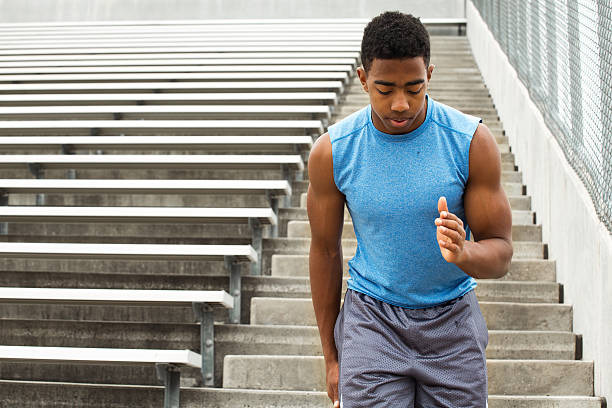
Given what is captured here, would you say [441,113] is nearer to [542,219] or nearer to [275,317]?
[275,317]

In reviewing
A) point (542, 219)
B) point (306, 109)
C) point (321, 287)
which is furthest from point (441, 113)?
point (306, 109)

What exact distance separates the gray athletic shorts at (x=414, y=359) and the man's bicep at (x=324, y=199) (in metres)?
0.17

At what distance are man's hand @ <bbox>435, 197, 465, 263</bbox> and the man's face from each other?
0.65 feet

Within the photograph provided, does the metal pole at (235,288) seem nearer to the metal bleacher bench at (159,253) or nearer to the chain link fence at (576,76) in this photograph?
the metal bleacher bench at (159,253)

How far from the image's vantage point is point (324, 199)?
6.20ft

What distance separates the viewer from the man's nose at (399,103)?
1688 millimetres

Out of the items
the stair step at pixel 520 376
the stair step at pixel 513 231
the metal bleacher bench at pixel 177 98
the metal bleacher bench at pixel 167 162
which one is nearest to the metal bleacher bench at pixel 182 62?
the metal bleacher bench at pixel 177 98

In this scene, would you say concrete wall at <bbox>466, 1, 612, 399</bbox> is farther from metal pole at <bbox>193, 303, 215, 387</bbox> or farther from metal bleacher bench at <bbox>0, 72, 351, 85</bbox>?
Result: metal bleacher bench at <bbox>0, 72, 351, 85</bbox>

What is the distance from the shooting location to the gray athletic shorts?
69.9 inches

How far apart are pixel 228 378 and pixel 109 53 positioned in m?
5.50

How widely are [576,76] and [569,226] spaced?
2.12 feet

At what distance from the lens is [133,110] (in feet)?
19.6

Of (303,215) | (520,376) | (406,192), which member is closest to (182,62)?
(303,215)

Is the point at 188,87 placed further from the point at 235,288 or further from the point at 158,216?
the point at 235,288
